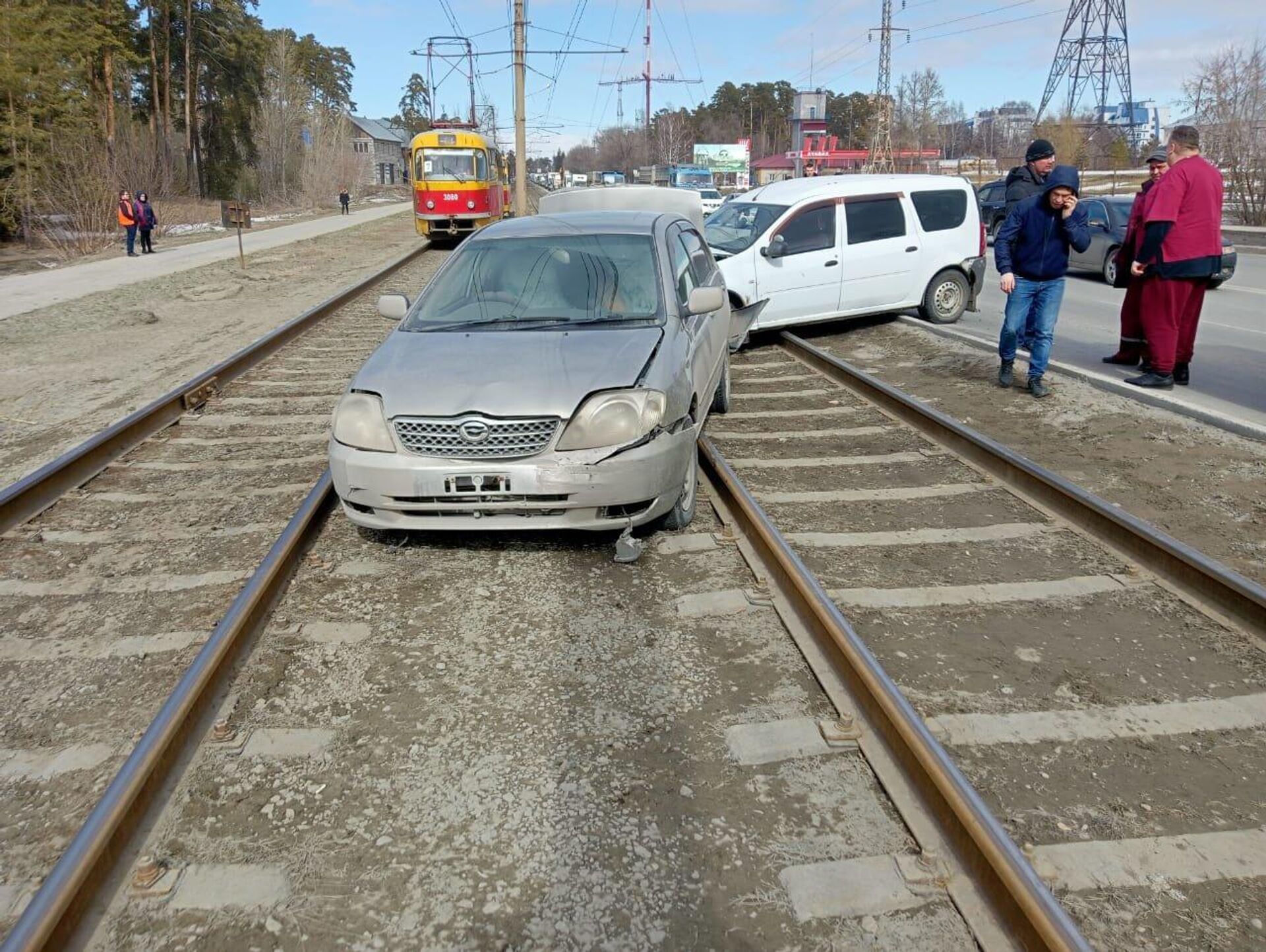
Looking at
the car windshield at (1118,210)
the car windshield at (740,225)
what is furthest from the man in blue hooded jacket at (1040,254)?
the car windshield at (1118,210)

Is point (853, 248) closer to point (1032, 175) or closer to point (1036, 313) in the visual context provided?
point (1032, 175)

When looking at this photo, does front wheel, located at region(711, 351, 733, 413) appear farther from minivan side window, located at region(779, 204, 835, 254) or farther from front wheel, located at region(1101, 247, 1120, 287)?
front wheel, located at region(1101, 247, 1120, 287)

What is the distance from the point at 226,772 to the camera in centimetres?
310

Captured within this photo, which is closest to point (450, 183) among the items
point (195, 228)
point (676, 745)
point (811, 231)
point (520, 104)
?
point (520, 104)

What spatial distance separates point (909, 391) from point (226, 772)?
7119mm

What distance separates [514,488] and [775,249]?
7.13 metres

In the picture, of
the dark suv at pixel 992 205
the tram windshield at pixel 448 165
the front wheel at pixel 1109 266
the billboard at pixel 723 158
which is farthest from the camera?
the billboard at pixel 723 158

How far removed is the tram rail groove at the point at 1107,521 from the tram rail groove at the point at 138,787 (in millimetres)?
4204

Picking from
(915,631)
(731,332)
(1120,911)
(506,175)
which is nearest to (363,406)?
(915,631)

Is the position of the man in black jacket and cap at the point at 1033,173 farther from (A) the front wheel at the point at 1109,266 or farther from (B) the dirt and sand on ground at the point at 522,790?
(A) the front wheel at the point at 1109,266

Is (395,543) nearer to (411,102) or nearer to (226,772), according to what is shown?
(226,772)

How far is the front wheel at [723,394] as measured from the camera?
7.61m

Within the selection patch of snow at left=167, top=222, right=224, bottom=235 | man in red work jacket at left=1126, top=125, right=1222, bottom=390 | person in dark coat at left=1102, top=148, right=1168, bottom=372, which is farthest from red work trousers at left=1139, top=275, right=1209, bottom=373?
patch of snow at left=167, top=222, right=224, bottom=235

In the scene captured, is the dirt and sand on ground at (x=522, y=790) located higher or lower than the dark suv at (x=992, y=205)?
lower
